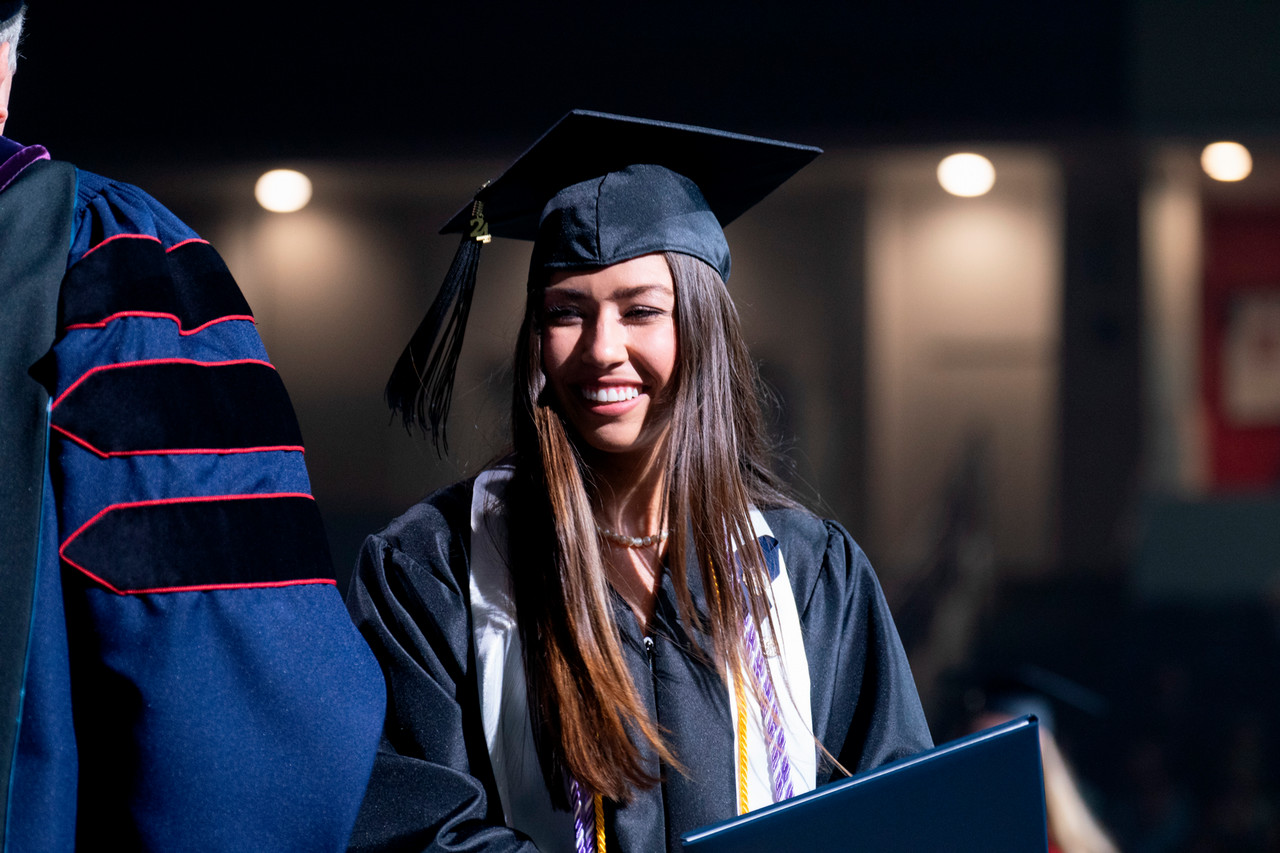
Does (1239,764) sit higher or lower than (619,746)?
lower

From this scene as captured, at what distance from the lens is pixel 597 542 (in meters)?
1.53

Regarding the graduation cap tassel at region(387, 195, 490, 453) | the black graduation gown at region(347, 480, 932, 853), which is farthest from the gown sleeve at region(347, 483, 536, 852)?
the graduation cap tassel at region(387, 195, 490, 453)

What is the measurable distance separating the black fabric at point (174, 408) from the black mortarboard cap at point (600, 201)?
44 centimetres

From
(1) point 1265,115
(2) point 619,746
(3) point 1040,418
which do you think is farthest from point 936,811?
(1) point 1265,115

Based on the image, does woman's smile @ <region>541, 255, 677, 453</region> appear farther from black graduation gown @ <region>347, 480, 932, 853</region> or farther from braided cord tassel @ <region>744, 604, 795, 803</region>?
braided cord tassel @ <region>744, 604, 795, 803</region>

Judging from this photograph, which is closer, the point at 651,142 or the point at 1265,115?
the point at 651,142

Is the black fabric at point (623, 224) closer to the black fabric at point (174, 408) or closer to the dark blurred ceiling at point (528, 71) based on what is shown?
the black fabric at point (174, 408)

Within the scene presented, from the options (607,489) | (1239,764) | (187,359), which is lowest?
(1239,764)

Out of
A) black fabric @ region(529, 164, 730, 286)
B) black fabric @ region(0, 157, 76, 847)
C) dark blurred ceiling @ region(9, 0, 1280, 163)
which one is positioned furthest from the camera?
dark blurred ceiling @ region(9, 0, 1280, 163)

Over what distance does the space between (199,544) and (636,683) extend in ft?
2.01

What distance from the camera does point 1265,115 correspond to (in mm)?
3855

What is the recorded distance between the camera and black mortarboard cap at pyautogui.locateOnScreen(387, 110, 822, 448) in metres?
1.46

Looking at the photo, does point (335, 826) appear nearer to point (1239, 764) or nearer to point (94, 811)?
point (94, 811)

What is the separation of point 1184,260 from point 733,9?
1.75m
